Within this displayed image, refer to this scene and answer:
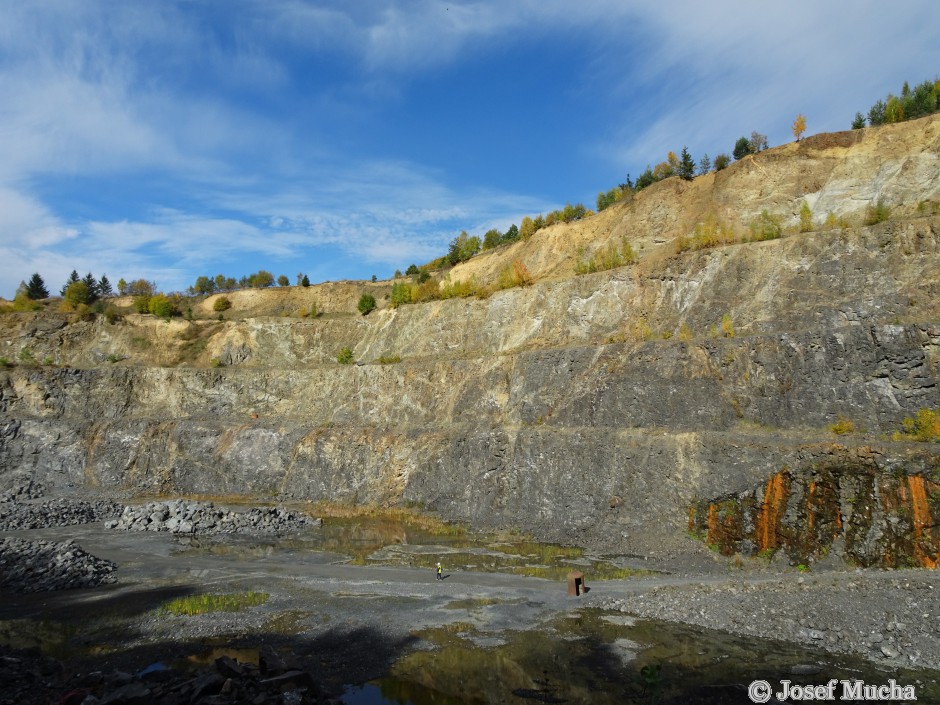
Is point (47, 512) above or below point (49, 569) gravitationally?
above

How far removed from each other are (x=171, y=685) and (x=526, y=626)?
9160 millimetres

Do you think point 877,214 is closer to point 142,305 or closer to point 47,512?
point 47,512

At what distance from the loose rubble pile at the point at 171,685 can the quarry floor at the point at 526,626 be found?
128 cm

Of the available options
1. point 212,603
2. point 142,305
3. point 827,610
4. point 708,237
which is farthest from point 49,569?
point 142,305

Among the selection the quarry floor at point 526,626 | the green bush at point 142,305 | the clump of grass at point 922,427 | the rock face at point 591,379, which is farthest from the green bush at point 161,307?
the clump of grass at point 922,427

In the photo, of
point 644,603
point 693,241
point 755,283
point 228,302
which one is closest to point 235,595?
point 644,603

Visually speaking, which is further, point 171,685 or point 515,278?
point 515,278

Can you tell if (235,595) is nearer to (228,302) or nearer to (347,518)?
(347,518)

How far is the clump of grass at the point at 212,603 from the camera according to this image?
59.7 ft

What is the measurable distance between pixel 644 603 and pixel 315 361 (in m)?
43.8

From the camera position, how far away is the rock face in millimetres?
24125

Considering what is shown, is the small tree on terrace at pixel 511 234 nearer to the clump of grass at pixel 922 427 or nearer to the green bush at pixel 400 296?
the green bush at pixel 400 296

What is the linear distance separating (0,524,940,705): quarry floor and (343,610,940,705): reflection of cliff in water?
53 millimetres

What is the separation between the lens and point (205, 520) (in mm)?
32531
